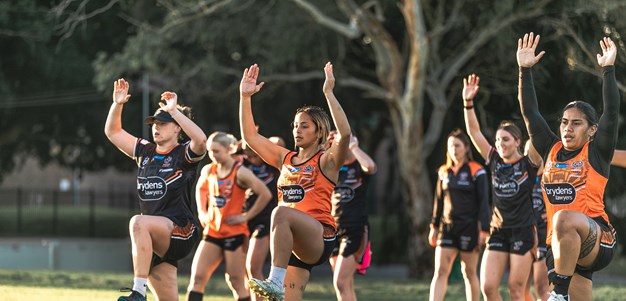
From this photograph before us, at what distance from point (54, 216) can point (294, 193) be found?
3539cm

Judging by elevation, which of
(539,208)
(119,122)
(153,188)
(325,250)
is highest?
(119,122)

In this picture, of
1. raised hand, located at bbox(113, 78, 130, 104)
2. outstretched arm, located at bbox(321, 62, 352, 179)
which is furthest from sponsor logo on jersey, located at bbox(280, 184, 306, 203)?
raised hand, located at bbox(113, 78, 130, 104)

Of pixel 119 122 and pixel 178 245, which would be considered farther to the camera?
pixel 119 122

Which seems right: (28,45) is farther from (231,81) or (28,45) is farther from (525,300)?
(525,300)

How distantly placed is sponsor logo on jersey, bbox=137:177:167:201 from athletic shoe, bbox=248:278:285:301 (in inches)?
49.0

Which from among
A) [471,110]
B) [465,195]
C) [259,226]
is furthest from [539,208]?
[259,226]

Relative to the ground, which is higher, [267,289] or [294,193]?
[294,193]

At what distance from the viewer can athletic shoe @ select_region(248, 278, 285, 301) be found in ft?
29.0

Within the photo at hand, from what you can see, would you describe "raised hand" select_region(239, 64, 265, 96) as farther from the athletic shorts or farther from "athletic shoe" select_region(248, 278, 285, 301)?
the athletic shorts

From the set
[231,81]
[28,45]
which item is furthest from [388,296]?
[28,45]

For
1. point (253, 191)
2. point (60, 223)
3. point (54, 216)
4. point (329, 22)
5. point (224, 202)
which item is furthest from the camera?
point (60, 223)

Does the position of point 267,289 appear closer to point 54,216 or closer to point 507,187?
point 507,187

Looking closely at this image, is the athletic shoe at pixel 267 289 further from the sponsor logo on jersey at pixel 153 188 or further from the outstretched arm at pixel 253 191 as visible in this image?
the outstretched arm at pixel 253 191

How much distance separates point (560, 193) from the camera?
885 cm
